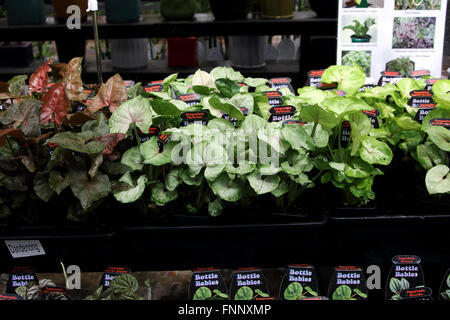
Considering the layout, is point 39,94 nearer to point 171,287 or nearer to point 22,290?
point 22,290

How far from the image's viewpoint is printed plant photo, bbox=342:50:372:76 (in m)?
1.67

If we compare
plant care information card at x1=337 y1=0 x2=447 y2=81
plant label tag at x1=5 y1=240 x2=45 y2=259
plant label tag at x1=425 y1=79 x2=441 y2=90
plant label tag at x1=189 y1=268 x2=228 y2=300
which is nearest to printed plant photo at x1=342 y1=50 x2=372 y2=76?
plant care information card at x1=337 y1=0 x2=447 y2=81

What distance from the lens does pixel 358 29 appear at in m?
1.63

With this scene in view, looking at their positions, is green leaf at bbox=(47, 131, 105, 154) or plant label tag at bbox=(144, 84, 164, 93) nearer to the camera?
green leaf at bbox=(47, 131, 105, 154)

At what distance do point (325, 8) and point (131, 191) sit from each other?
5.32 feet

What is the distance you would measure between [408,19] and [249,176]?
39.7 inches

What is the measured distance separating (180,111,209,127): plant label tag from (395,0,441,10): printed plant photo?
94 cm

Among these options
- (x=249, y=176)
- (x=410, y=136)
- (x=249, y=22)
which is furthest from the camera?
(x=249, y=22)

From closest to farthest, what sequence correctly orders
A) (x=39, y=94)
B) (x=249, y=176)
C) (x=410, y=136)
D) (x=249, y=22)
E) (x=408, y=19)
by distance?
(x=249, y=176), (x=410, y=136), (x=39, y=94), (x=408, y=19), (x=249, y=22)

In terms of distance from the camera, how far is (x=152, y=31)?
7.17 ft

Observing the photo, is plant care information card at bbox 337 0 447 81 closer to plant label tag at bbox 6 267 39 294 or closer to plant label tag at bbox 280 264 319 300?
plant label tag at bbox 280 264 319 300

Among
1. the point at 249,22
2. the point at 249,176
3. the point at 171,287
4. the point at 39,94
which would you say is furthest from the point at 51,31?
the point at 249,176

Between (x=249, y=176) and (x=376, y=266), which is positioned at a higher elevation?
(x=249, y=176)

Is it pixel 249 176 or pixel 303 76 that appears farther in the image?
pixel 303 76
